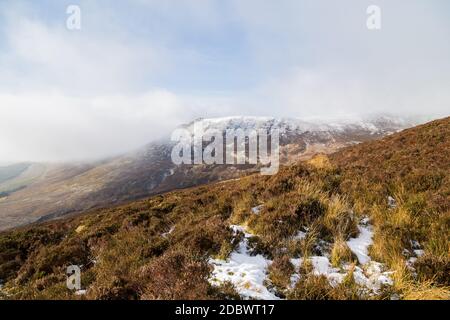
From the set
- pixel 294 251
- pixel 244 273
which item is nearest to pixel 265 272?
pixel 244 273

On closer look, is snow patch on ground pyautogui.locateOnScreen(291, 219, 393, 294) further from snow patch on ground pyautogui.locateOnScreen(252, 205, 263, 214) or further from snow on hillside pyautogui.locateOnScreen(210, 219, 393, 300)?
snow patch on ground pyautogui.locateOnScreen(252, 205, 263, 214)

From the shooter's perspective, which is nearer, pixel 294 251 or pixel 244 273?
pixel 244 273

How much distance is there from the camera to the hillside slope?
4195mm

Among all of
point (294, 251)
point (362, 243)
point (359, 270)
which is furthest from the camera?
point (362, 243)

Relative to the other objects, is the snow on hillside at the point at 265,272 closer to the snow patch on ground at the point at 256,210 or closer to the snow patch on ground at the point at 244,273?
the snow patch on ground at the point at 244,273

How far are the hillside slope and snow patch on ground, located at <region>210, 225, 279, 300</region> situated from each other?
2 centimetres

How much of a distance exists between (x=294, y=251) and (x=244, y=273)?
122 cm

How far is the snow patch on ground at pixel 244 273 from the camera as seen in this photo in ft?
13.5

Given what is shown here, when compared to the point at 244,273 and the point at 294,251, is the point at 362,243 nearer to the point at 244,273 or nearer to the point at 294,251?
the point at 294,251

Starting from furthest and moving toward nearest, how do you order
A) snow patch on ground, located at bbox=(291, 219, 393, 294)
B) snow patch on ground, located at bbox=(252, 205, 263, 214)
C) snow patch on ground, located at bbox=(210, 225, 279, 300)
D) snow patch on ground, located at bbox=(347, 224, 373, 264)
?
snow patch on ground, located at bbox=(252, 205, 263, 214), snow patch on ground, located at bbox=(347, 224, 373, 264), snow patch on ground, located at bbox=(291, 219, 393, 294), snow patch on ground, located at bbox=(210, 225, 279, 300)

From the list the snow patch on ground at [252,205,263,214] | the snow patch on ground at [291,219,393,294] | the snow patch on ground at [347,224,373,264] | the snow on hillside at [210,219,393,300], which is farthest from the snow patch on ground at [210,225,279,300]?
the snow patch on ground at [252,205,263,214]

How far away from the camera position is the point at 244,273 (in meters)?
4.69
